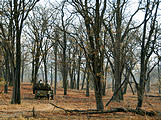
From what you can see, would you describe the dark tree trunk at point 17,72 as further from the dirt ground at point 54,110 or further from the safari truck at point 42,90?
the safari truck at point 42,90

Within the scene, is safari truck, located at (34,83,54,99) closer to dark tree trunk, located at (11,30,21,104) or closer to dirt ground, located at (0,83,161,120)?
dirt ground, located at (0,83,161,120)

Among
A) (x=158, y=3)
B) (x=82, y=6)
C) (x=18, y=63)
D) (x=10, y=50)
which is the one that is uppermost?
(x=158, y=3)

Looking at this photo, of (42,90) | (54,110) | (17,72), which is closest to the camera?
(54,110)

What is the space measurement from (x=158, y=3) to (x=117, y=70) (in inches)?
285

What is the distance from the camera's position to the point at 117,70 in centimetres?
1988

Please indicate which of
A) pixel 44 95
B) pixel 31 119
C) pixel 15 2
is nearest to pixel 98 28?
pixel 31 119

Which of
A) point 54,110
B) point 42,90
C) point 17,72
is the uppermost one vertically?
point 17,72

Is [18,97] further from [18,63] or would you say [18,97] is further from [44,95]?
[44,95]

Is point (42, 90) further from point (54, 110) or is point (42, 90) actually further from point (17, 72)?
point (54, 110)

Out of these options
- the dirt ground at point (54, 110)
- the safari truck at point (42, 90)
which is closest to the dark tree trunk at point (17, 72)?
the dirt ground at point (54, 110)

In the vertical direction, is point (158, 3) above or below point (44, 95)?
above

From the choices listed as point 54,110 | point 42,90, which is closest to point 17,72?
point 54,110

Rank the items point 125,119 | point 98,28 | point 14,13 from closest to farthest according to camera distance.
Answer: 1. point 125,119
2. point 98,28
3. point 14,13

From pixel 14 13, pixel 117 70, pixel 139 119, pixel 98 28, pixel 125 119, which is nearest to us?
pixel 139 119
